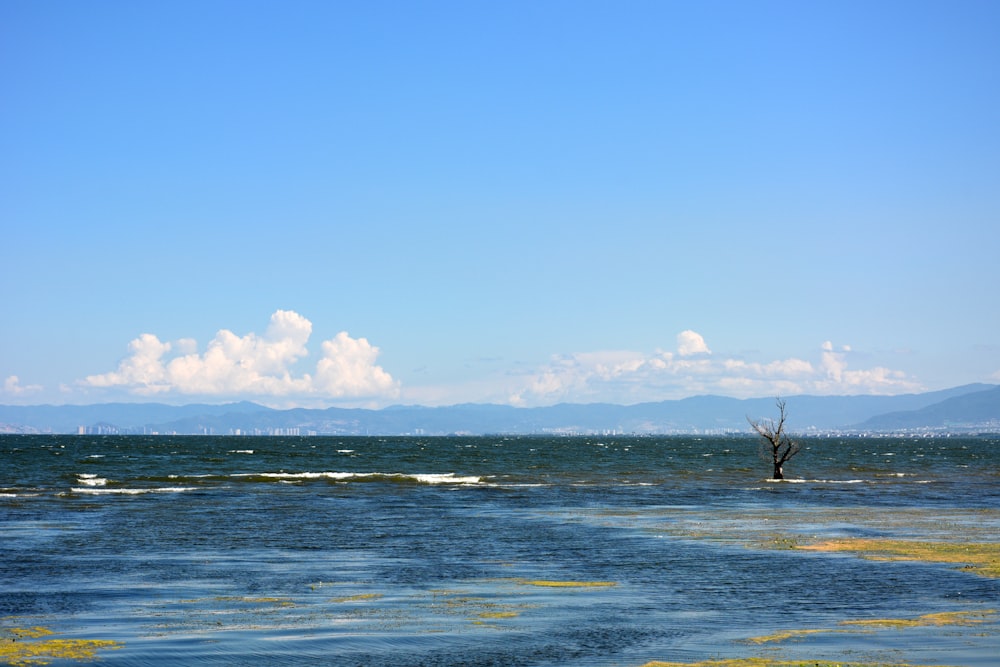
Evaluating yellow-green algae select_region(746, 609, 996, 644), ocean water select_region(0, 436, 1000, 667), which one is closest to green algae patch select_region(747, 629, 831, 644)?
yellow-green algae select_region(746, 609, 996, 644)

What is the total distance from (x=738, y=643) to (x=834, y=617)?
410cm

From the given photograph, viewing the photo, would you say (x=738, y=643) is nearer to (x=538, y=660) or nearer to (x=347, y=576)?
(x=538, y=660)

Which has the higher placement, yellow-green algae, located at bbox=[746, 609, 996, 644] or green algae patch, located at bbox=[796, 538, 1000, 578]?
yellow-green algae, located at bbox=[746, 609, 996, 644]

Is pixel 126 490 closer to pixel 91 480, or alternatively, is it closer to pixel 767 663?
pixel 91 480

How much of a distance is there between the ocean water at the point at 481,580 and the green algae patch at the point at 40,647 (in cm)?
38

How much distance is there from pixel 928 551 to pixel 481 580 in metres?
17.1

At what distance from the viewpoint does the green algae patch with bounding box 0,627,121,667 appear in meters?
18.7

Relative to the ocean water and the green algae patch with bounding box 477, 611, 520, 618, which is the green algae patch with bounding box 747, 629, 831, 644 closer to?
the ocean water

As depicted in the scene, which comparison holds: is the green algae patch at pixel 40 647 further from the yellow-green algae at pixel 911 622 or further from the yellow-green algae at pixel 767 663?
Answer: the yellow-green algae at pixel 911 622

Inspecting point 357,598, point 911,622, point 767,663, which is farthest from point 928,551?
point 357,598

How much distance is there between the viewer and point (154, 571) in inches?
1204

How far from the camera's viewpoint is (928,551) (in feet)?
118

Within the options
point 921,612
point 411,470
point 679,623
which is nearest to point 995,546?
point 921,612

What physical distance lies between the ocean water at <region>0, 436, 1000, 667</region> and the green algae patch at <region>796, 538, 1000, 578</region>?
3.27 feet
